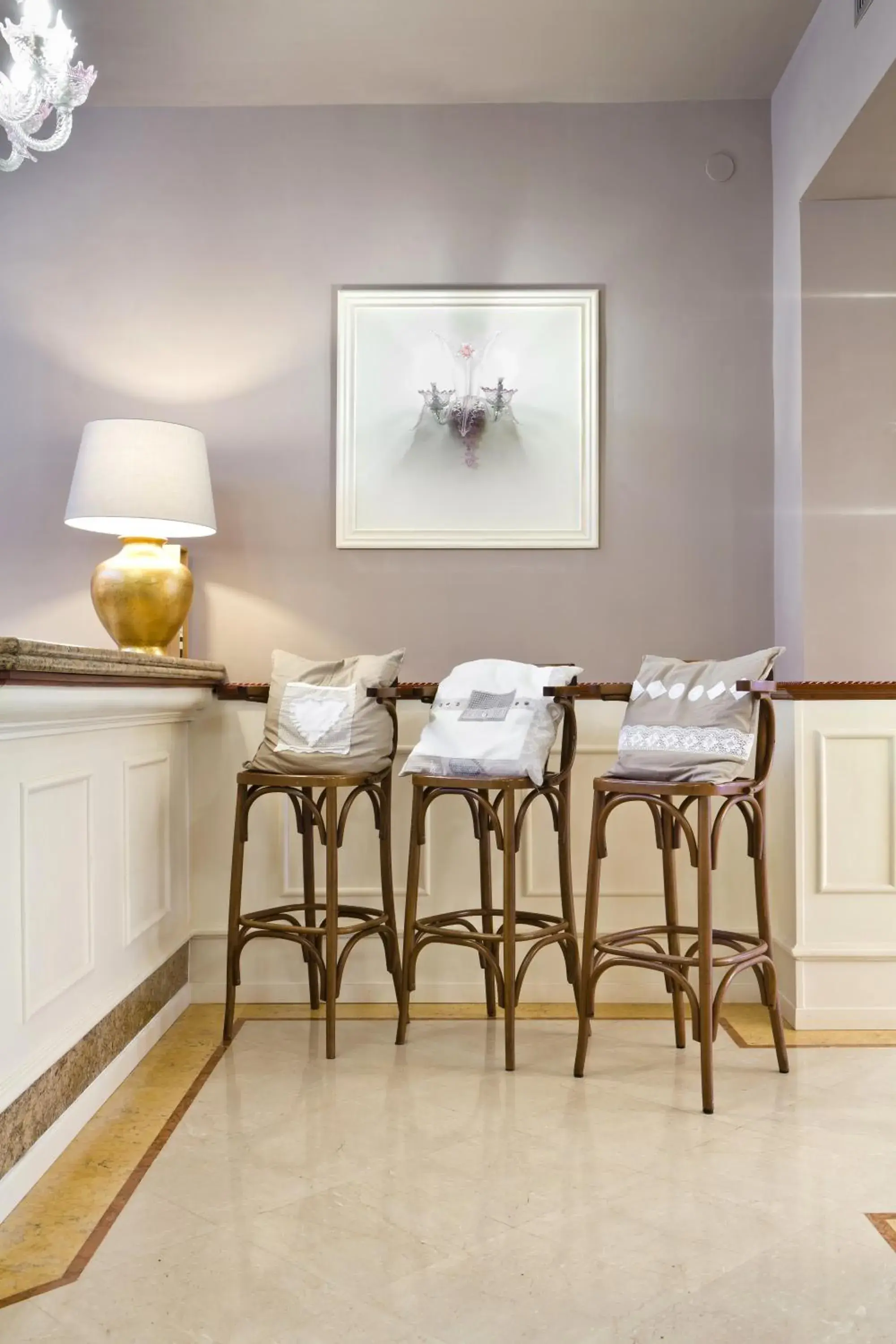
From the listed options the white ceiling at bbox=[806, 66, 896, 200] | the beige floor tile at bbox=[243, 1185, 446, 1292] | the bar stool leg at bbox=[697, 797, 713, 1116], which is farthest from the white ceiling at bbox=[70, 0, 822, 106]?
the beige floor tile at bbox=[243, 1185, 446, 1292]

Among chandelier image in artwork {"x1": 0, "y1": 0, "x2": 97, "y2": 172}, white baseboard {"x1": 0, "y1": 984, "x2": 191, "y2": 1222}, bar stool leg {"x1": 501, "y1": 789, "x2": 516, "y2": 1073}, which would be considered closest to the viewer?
white baseboard {"x1": 0, "y1": 984, "x2": 191, "y2": 1222}

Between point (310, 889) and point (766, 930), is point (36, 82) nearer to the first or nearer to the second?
point (310, 889)

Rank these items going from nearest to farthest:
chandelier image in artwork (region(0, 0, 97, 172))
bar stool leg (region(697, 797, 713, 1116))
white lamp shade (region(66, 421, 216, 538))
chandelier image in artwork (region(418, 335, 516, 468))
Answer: chandelier image in artwork (region(0, 0, 97, 172)), bar stool leg (region(697, 797, 713, 1116)), white lamp shade (region(66, 421, 216, 538)), chandelier image in artwork (region(418, 335, 516, 468))

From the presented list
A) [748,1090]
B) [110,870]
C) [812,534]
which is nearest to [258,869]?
[110,870]

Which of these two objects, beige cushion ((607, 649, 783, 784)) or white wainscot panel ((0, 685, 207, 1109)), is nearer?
white wainscot panel ((0, 685, 207, 1109))

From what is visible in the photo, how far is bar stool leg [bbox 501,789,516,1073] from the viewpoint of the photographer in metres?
2.49

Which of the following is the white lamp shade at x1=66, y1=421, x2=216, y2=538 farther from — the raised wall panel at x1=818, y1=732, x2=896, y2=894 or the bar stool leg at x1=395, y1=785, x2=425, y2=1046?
the raised wall panel at x1=818, y1=732, x2=896, y2=894

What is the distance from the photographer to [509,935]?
2520 millimetres

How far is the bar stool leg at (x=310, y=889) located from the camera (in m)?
2.90

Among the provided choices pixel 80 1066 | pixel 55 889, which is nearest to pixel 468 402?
pixel 55 889

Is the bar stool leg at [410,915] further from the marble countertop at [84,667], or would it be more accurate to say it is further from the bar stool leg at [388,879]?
the marble countertop at [84,667]

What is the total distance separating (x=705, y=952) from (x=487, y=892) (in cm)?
81

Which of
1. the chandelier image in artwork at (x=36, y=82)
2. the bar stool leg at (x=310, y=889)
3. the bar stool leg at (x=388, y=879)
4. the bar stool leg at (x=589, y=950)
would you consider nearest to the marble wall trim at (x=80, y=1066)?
the bar stool leg at (x=310, y=889)

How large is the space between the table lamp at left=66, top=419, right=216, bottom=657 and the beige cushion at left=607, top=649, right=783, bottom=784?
1.41 meters
